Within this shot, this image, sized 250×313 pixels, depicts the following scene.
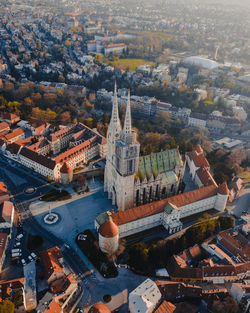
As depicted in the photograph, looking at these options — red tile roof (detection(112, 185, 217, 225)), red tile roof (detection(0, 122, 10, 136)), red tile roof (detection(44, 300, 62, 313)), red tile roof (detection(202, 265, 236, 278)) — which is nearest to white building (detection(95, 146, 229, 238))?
red tile roof (detection(112, 185, 217, 225))

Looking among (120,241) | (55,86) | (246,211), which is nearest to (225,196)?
(246,211)

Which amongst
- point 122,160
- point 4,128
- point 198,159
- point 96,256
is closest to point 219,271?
point 96,256

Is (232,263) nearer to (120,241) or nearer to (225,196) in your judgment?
(225,196)

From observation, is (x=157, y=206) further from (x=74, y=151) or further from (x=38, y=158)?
(x=38, y=158)

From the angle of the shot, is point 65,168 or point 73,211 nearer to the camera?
point 73,211

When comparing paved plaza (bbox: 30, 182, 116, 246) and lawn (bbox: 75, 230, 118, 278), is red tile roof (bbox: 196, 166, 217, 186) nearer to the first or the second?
paved plaza (bbox: 30, 182, 116, 246)
